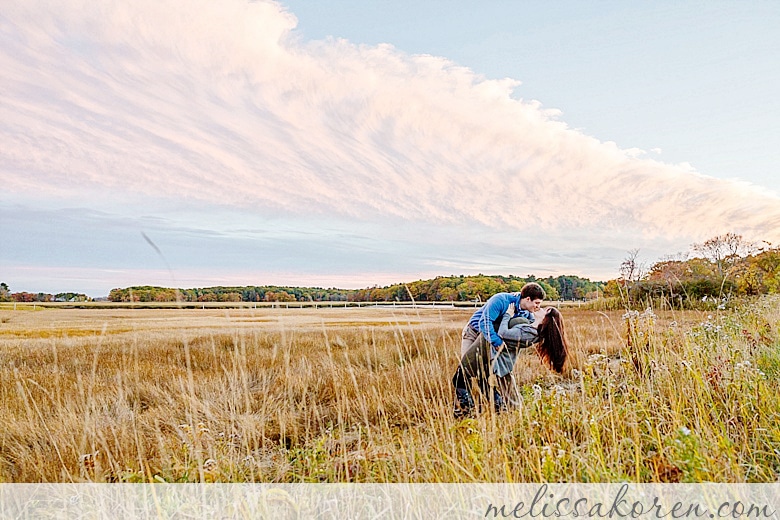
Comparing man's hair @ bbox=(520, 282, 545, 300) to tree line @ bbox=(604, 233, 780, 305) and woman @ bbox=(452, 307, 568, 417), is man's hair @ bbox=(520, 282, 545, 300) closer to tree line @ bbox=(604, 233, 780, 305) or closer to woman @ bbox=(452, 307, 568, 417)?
woman @ bbox=(452, 307, 568, 417)

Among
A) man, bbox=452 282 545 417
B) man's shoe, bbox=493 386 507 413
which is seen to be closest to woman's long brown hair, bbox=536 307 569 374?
man, bbox=452 282 545 417

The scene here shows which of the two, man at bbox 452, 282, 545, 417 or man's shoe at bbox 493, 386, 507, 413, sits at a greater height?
man at bbox 452, 282, 545, 417

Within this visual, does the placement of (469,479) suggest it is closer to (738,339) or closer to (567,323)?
(738,339)

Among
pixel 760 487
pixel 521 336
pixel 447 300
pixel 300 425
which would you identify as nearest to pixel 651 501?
pixel 760 487

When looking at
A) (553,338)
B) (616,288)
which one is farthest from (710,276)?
(553,338)

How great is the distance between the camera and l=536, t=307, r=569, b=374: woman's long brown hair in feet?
14.3

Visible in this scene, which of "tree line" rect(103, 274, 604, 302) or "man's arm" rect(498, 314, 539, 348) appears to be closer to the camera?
"man's arm" rect(498, 314, 539, 348)

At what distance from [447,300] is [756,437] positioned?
14.3 feet

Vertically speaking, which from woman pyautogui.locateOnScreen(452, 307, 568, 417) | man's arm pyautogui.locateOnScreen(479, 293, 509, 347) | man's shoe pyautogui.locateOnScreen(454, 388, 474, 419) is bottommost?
man's shoe pyautogui.locateOnScreen(454, 388, 474, 419)

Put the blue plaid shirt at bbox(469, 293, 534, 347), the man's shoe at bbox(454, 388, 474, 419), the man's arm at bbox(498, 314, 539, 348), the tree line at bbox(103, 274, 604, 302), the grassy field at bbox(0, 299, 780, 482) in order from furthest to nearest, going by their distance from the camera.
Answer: the tree line at bbox(103, 274, 604, 302), the man's shoe at bbox(454, 388, 474, 419), the blue plaid shirt at bbox(469, 293, 534, 347), the man's arm at bbox(498, 314, 539, 348), the grassy field at bbox(0, 299, 780, 482)

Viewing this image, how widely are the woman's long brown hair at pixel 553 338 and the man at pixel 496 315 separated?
0.12 metres

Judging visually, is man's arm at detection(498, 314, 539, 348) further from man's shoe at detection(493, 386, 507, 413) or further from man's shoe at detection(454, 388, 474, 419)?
man's shoe at detection(454, 388, 474, 419)

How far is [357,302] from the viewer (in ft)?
26.4

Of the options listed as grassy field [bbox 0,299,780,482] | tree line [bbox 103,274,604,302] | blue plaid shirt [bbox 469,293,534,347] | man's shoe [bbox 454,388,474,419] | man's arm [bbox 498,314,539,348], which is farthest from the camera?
tree line [bbox 103,274,604,302]
